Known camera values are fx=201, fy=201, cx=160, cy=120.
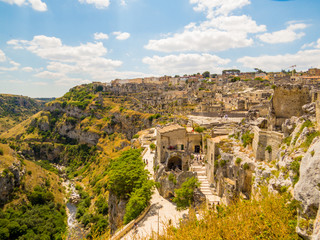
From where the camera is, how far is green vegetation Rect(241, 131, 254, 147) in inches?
845

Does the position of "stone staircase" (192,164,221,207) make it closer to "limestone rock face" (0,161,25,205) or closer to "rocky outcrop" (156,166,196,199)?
"rocky outcrop" (156,166,196,199)

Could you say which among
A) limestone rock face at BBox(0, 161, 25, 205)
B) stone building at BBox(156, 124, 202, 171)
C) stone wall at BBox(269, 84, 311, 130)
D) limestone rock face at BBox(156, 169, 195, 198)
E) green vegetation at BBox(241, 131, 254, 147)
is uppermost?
stone wall at BBox(269, 84, 311, 130)

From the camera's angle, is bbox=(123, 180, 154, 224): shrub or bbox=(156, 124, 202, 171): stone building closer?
bbox=(123, 180, 154, 224): shrub

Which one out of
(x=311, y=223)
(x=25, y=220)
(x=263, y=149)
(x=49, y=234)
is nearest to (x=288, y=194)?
(x=311, y=223)

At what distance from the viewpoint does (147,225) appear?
21.0m

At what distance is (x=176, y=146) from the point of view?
3073cm

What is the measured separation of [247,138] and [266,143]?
361cm

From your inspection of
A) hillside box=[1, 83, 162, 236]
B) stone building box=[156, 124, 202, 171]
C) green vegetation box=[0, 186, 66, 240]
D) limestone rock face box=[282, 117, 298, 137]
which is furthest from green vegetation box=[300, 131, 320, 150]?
hillside box=[1, 83, 162, 236]

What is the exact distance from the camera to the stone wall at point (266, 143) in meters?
17.1

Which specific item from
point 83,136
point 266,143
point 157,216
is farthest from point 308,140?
point 83,136

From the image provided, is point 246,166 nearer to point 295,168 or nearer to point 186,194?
point 186,194

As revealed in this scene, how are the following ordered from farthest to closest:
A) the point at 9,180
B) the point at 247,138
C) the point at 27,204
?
the point at 27,204, the point at 9,180, the point at 247,138

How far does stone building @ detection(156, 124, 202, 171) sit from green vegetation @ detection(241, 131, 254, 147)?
8164mm

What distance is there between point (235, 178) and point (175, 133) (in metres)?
13.0
